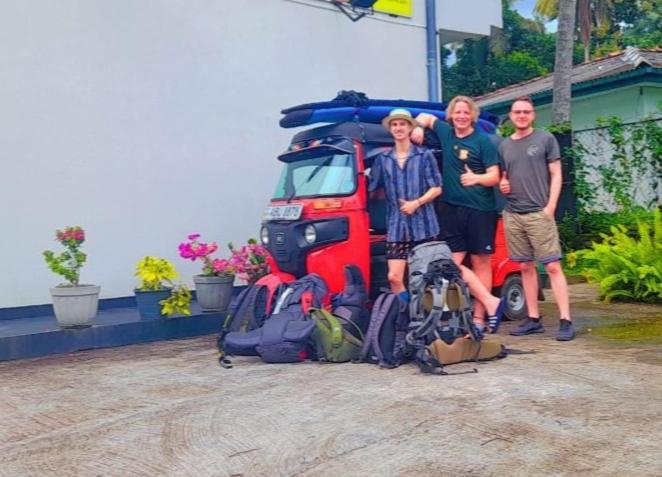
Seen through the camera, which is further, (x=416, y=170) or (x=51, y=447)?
(x=416, y=170)

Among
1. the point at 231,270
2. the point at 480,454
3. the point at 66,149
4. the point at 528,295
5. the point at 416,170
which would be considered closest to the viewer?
the point at 480,454

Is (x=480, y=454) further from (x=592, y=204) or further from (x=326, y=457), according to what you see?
(x=592, y=204)

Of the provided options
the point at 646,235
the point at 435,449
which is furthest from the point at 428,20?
the point at 435,449

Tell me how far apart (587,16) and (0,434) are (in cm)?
2493

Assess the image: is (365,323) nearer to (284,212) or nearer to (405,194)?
(405,194)

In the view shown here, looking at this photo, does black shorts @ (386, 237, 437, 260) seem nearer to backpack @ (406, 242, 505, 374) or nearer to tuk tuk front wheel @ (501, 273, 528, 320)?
backpack @ (406, 242, 505, 374)

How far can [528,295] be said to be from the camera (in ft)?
20.5

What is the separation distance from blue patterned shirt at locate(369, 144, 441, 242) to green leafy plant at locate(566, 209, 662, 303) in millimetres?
3288

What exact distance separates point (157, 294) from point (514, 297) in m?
3.57

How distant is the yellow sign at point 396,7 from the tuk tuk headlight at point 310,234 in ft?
19.3

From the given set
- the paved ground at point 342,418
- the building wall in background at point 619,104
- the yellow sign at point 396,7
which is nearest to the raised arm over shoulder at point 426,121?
the paved ground at point 342,418

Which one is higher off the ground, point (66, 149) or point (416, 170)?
point (66, 149)

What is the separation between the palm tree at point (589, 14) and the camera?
82.8 feet

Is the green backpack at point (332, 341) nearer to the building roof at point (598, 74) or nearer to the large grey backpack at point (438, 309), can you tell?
the large grey backpack at point (438, 309)
